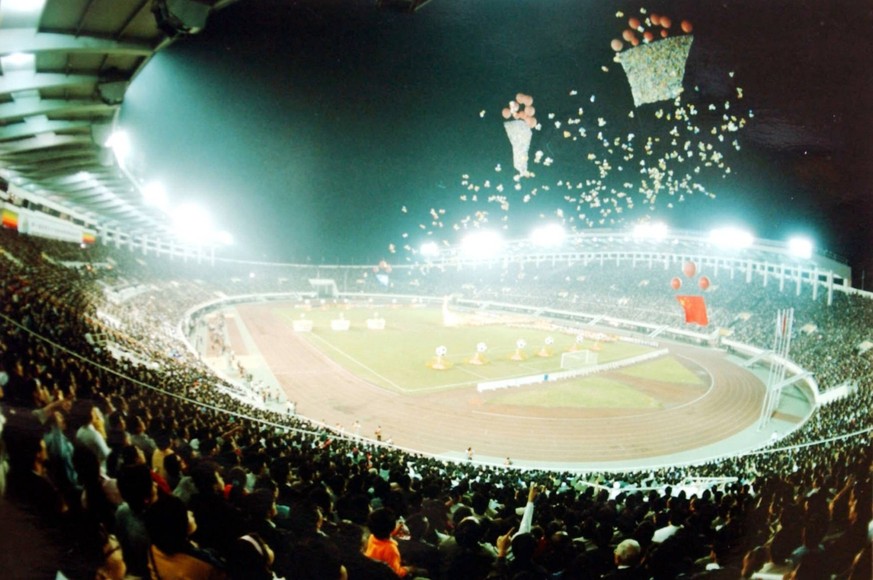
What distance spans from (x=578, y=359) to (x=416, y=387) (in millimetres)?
10376

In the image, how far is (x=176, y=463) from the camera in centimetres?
366

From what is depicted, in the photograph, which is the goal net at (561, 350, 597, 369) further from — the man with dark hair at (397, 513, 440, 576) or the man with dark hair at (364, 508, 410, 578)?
the man with dark hair at (364, 508, 410, 578)

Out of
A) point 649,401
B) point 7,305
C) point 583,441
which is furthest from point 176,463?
point 649,401

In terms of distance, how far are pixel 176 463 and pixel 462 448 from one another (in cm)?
1288

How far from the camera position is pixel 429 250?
5291cm

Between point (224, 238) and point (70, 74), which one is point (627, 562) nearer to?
point (70, 74)

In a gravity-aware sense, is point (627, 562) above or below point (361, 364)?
above

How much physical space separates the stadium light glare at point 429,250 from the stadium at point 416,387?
48 cm

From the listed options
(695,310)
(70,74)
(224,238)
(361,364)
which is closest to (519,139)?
(361,364)

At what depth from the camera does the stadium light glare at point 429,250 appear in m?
52.1

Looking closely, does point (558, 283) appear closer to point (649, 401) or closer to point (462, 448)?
point (649, 401)

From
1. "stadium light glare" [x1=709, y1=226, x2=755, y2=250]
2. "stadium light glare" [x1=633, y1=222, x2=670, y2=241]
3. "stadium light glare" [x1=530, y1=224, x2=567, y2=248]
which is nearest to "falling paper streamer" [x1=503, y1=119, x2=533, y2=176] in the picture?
"stadium light glare" [x1=530, y1=224, x2=567, y2=248]

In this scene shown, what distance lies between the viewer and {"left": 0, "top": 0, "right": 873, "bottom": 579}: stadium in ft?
10.2

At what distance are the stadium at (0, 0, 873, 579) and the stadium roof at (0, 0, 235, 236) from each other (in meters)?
0.07
